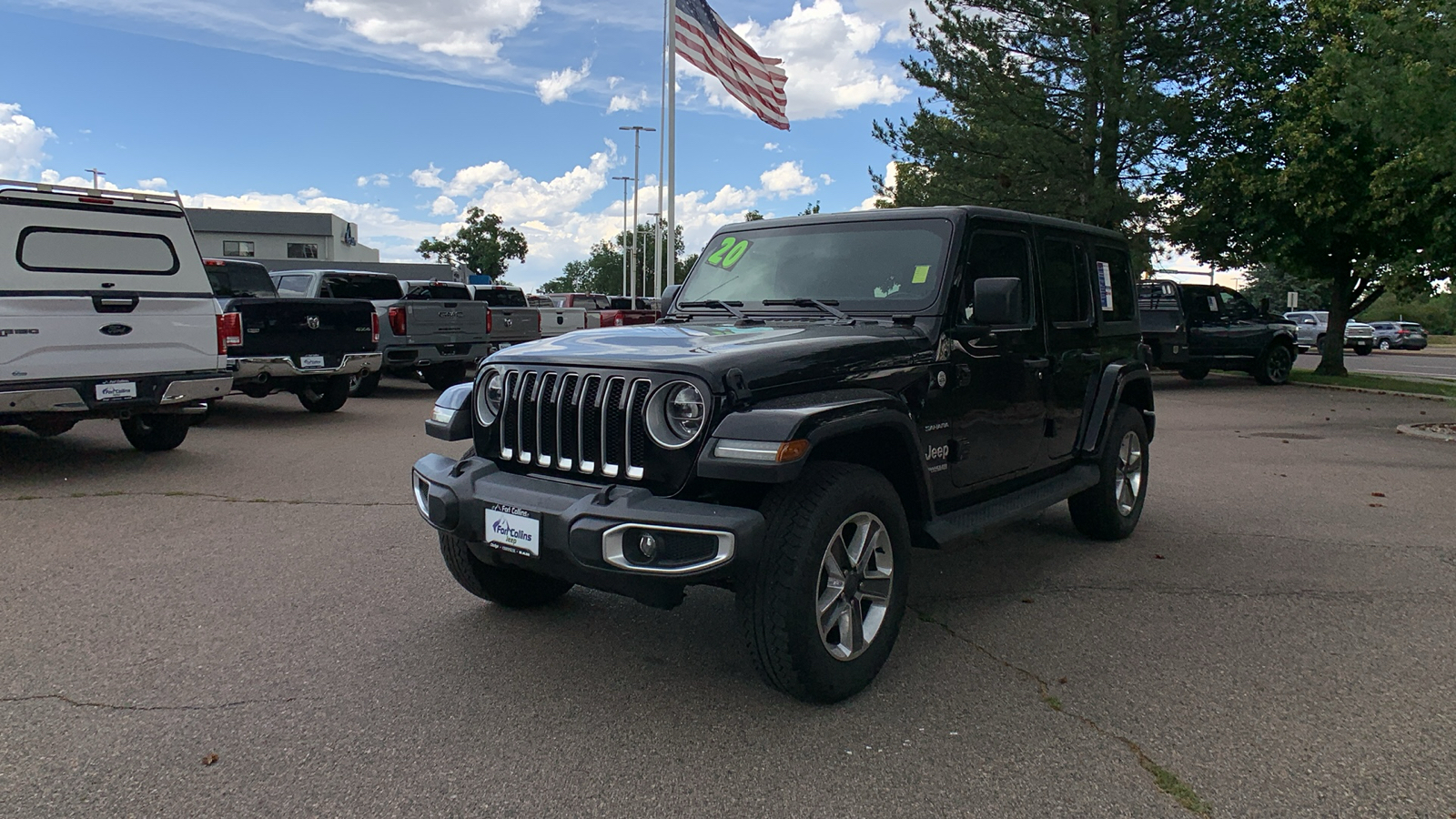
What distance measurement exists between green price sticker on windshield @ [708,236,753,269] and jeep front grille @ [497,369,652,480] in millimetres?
1651

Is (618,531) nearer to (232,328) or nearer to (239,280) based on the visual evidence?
(232,328)

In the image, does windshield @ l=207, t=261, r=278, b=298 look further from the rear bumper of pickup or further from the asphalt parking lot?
the asphalt parking lot

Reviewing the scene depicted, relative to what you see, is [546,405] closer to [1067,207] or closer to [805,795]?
[805,795]

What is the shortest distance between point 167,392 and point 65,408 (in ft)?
2.52

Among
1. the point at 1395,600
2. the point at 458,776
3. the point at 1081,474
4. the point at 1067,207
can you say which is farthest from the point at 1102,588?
the point at 1067,207

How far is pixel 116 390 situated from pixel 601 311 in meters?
18.1

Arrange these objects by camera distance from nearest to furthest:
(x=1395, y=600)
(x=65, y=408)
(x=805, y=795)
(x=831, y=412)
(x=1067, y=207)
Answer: (x=805, y=795) → (x=831, y=412) → (x=1395, y=600) → (x=65, y=408) → (x=1067, y=207)

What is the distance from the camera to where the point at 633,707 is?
3611 millimetres

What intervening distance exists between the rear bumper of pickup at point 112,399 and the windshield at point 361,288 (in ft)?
18.7

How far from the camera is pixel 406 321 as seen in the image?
564 inches

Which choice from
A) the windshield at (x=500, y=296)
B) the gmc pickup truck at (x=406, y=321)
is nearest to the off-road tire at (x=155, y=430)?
the gmc pickup truck at (x=406, y=321)

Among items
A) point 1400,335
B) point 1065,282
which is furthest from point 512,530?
point 1400,335

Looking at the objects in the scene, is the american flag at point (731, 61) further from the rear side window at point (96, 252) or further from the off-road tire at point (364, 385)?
the rear side window at point (96, 252)

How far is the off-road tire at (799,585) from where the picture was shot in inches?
132
